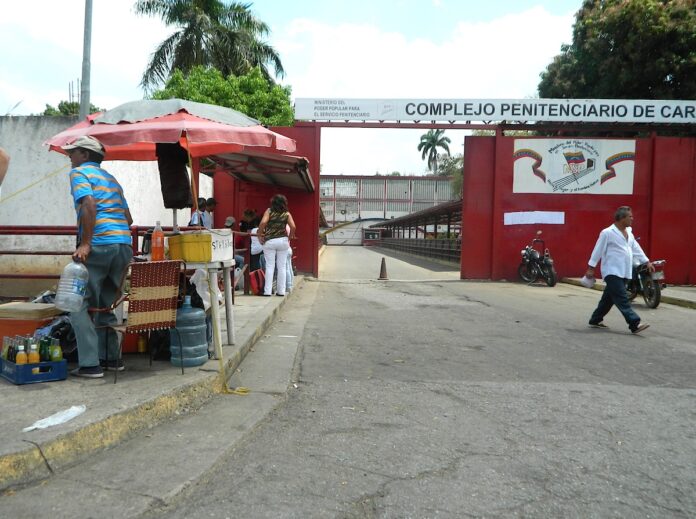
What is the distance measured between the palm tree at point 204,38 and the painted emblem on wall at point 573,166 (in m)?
15.7

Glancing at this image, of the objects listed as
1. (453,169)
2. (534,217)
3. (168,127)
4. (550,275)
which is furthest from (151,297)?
(453,169)

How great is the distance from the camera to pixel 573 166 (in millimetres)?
15547

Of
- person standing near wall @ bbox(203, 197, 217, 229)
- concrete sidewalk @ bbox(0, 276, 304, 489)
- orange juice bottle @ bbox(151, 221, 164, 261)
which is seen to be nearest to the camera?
concrete sidewalk @ bbox(0, 276, 304, 489)

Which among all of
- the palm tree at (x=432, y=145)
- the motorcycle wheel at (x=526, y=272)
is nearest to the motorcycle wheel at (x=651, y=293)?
the motorcycle wheel at (x=526, y=272)

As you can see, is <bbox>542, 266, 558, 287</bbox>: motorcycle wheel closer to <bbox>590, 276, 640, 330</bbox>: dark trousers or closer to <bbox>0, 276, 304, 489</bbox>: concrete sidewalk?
<bbox>590, 276, 640, 330</bbox>: dark trousers

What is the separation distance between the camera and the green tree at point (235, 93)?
71.6 ft

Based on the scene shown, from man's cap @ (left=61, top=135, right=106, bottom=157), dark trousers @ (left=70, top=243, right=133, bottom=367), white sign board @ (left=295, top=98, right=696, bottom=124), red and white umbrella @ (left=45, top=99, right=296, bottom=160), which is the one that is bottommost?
dark trousers @ (left=70, top=243, right=133, bottom=367)

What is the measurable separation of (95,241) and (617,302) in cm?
630

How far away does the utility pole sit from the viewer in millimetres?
11320

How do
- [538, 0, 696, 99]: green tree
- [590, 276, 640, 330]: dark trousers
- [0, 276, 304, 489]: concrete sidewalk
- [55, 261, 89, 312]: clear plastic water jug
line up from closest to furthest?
[0, 276, 304, 489]: concrete sidewalk < [55, 261, 89, 312]: clear plastic water jug < [590, 276, 640, 330]: dark trousers < [538, 0, 696, 99]: green tree

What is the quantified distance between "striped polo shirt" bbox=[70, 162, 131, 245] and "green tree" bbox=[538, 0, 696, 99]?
19.8 m

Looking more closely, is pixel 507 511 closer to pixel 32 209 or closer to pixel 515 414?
pixel 515 414

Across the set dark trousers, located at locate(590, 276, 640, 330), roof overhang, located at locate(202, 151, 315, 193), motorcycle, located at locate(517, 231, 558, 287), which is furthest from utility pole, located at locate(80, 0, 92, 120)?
motorcycle, located at locate(517, 231, 558, 287)

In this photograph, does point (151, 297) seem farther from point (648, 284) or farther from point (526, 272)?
point (526, 272)
